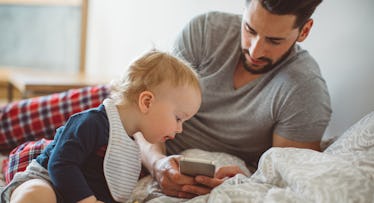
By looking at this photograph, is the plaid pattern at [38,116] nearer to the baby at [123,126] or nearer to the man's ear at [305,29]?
the baby at [123,126]

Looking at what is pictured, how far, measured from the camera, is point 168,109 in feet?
3.81

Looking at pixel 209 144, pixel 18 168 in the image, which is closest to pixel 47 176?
pixel 18 168

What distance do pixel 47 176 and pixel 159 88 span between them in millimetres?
328

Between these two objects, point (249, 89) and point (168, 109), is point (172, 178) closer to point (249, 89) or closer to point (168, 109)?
point (168, 109)

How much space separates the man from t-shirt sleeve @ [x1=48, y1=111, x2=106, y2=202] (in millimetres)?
283

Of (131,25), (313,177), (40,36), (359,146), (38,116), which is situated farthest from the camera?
(40,36)

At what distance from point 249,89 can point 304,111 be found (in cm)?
20

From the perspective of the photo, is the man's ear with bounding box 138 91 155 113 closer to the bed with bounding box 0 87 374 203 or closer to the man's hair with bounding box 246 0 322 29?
the bed with bounding box 0 87 374 203

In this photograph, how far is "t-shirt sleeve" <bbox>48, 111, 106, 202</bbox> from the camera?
1011 mm

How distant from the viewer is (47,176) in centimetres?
110

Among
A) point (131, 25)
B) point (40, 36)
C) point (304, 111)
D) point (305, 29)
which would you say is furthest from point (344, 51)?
point (40, 36)

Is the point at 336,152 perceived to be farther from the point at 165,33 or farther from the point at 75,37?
the point at 75,37

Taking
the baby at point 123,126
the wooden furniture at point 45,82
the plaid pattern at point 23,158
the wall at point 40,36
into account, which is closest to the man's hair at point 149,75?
the baby at point 123,126

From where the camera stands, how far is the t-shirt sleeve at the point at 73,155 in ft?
3.32
